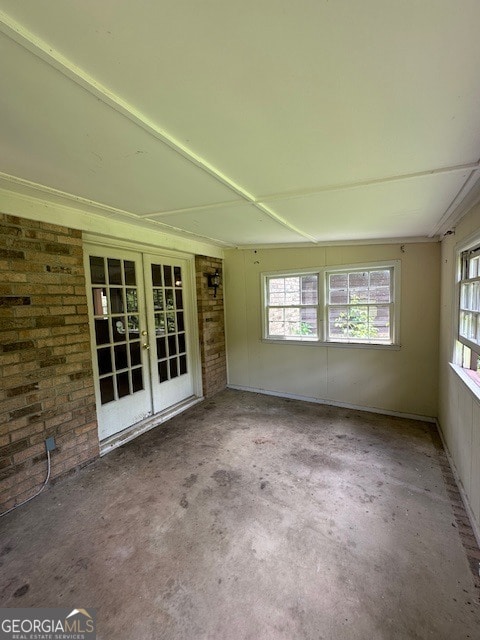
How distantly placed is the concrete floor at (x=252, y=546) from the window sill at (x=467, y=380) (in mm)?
899

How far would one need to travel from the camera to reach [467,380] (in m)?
2.20

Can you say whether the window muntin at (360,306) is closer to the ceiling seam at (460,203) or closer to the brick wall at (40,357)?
the ceiling seam at (460,203)

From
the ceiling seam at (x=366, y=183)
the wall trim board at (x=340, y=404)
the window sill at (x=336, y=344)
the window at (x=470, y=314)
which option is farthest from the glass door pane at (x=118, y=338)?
the window at (x=470, y=314)

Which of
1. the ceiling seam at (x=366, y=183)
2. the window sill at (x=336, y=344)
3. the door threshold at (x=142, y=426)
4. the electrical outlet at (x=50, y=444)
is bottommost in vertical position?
the door threshold at (x=142, y=426)

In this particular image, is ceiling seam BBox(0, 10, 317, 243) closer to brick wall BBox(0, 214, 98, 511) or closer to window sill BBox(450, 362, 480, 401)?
brick wall BBox(0, 214, 98, 511)

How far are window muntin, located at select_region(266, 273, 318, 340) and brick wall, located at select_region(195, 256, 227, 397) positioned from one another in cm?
82

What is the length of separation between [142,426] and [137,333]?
1.13 meters

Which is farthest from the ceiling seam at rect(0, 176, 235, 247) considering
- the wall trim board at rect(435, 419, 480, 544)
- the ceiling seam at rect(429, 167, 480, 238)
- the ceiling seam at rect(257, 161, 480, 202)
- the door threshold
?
the wall trim board at rect(435, 419, 480, 544)

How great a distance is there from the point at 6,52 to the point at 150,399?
11.0 feet

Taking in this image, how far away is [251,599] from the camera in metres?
1.48

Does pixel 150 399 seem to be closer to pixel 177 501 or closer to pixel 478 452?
pixel 177 501

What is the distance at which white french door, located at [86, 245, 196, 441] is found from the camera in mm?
3006

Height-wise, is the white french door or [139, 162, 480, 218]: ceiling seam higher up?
[139, 162, 480, 218]: ceiling seam

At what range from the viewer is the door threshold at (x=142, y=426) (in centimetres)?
301
